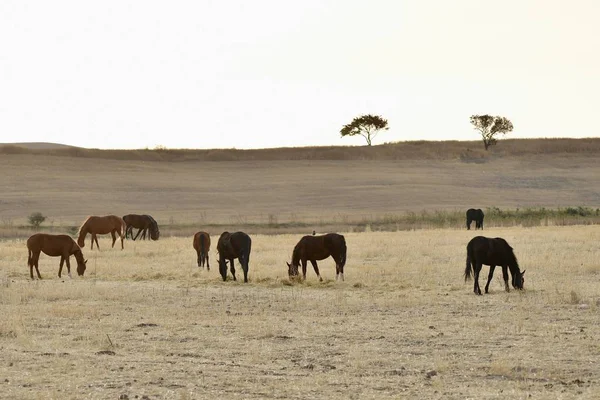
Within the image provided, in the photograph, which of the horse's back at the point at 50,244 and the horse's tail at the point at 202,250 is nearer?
the horse's back at the point at 50,244

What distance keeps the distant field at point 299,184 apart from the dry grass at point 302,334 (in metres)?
30.1

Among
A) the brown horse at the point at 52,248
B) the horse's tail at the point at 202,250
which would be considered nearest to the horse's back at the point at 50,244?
the brown horse at the point at 52,248

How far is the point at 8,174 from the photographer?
8588cm

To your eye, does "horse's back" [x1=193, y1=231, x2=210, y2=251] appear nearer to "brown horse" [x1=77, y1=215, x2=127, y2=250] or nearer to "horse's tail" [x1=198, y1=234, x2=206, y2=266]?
"horse's tail" [x1=198, y1=234, x2=206, y2=266]

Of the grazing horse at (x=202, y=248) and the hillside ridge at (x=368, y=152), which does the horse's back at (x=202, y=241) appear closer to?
the grazing horse at (x=202, y=248)

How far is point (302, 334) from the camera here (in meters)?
16.1

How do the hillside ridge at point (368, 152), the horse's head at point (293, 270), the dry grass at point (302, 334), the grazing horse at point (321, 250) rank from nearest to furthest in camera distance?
the dry grass at point (302, 334) < the horse's head at point (293, 270) < the grazing horse at point (321, 250) < the hillside ridge at point (368, 152)

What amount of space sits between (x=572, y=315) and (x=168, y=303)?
8.04m

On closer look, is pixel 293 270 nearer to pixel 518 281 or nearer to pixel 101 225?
pixel 518 281

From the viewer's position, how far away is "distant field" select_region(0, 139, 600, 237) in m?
67.6

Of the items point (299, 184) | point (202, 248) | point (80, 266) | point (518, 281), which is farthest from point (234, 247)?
point (299, 184)

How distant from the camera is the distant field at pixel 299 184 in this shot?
222ft

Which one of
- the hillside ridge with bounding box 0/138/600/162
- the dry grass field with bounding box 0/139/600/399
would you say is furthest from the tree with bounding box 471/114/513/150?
the dry grass field with bounding box 0/139/600/399

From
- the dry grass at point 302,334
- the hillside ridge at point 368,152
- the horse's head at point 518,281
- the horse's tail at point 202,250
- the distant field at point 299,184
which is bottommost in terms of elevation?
the dry grass at point 302,334
